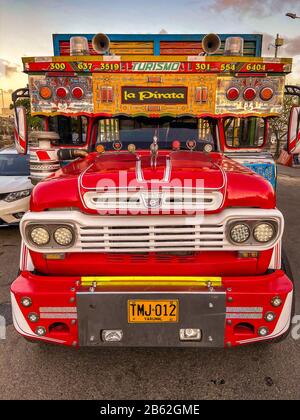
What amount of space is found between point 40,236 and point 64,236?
6.5 inches

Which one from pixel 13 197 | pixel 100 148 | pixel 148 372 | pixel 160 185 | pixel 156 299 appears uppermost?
pixel 100 148

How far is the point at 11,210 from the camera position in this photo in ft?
18.8

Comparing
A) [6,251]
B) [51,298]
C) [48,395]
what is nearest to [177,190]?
[51,298]

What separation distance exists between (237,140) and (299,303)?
2023mm

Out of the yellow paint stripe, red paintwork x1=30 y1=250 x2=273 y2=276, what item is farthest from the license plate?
the yellow paint stripe

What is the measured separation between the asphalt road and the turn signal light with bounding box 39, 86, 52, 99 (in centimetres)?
250

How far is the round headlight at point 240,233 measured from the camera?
7.33ft

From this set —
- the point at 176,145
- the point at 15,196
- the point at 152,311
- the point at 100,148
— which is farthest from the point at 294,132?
the point at 15,196

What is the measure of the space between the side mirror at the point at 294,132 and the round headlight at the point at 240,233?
1994mm

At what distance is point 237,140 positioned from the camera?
4.11 metres

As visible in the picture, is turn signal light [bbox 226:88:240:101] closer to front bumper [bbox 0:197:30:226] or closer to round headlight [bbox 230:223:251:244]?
round headlight [bbox 230:223:251:244]

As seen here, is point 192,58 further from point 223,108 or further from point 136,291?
point 136,291

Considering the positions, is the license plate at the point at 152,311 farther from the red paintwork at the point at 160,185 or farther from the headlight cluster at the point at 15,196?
the headlight cluster at the point at 15,196

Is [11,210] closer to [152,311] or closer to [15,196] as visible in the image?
[15,196]
